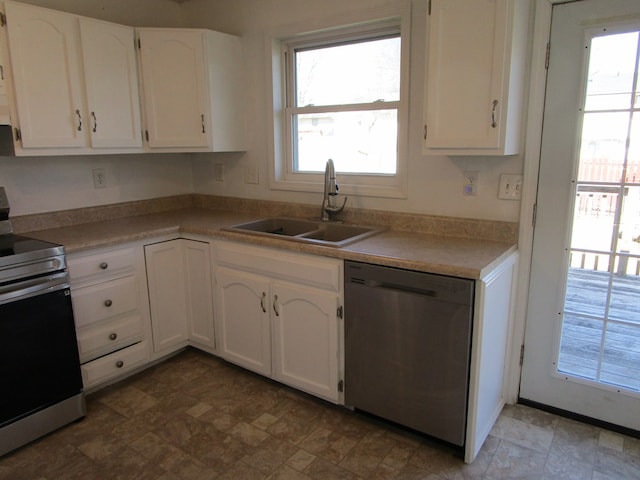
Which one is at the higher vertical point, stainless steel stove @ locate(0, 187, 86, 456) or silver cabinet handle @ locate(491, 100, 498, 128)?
silver cabinet handle @ locate(491, 100, 498, 128)

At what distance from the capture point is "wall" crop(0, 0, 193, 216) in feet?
8.70

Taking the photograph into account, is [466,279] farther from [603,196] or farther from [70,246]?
[70,246]

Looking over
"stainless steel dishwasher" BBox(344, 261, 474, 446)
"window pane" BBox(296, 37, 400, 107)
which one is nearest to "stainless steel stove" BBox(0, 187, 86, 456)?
"stainless steel dishwasher" BBox(344, 261, 474, 446)

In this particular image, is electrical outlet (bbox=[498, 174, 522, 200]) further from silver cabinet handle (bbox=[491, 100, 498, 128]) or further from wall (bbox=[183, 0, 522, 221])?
silver cabinet handle (bbox=[491, 100, 498, 128])

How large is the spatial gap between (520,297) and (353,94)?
1.54m

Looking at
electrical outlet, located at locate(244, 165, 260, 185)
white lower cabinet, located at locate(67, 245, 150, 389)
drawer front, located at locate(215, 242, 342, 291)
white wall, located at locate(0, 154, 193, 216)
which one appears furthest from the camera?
electrical outlet, located at locate(244, 165, 260, 185)

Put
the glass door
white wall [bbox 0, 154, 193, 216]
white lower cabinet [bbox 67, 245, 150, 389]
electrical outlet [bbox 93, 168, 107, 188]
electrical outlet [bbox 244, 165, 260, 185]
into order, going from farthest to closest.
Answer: electrical outlet [bbox 244, 165, 260, 185]
electrical outlet [bbox 93, 168, 107, 188]
white wall [bbox 0, 154, 193, 216]
white lower cabinet [bbox 67, 245, 150, 389]
the glass door

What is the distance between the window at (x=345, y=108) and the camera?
262 centimetres

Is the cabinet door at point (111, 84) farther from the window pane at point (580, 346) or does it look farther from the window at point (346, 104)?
Result: the window pane at point (580, 346)

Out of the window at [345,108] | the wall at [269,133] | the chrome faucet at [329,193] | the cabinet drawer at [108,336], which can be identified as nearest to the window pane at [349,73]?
the window at [345,108]

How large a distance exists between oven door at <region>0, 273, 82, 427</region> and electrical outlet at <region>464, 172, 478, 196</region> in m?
2.08

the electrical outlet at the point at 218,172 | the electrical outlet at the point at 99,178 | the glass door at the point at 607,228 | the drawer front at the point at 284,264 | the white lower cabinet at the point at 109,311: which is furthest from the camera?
the electrical outlet at the point at 218,172

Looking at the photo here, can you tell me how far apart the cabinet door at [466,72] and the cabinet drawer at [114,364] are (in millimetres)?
2072

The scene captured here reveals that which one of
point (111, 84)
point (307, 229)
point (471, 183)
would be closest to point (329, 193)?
point (307, 229)
